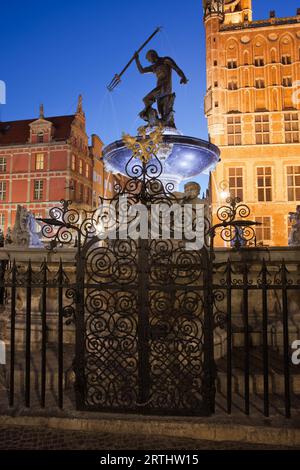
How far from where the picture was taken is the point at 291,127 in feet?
104

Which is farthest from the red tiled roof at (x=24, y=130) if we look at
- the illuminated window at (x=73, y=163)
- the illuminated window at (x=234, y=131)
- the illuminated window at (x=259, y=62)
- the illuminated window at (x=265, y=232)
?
the illuminated window at (x=265, y=232)

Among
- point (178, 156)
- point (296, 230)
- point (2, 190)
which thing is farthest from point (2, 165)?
point (296, 230)

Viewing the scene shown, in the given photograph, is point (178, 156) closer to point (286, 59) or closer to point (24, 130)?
point (286, 59)

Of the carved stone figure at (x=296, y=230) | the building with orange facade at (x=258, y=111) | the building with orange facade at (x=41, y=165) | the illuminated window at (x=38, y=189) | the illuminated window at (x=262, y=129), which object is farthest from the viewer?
the illuminated window at (x=38, y=189)

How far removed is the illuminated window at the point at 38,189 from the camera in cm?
3650

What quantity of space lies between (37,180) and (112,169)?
28706 mm

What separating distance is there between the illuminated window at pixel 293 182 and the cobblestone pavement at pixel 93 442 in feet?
96.4

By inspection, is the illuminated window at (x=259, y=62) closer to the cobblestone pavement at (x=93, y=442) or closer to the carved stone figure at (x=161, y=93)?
the carved stone figure at (x=161, y=93)

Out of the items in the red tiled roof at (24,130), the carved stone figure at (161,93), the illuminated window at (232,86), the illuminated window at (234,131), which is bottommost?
the carved stone figure at (161,93)

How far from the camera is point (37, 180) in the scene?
120 feet

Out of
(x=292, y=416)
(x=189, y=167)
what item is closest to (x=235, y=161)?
(x=189, y=167)

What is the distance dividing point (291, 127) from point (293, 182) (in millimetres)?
4875

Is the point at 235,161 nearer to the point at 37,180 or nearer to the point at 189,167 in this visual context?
the point at 37,180

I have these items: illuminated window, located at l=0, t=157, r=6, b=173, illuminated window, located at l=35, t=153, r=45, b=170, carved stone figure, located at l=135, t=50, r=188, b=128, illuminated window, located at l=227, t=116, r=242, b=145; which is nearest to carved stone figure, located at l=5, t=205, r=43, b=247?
carved stone figure, located at l=135, t=50, r=188, b=128
